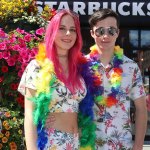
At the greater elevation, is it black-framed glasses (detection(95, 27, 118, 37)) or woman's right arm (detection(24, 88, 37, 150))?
black-framed glasses (detection(95, 27, 118, 37))

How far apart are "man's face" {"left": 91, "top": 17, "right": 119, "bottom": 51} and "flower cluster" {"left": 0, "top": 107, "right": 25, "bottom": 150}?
1067mm

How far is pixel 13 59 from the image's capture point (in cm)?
371

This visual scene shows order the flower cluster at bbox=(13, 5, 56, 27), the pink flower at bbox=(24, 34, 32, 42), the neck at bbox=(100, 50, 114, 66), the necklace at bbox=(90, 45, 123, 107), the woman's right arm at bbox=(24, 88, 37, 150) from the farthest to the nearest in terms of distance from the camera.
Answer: the flower cluster at bbox=(13, 5, 56, 27) < the pink flower at bbox=(24, 34, 32, 42) < the neck at bbox=(100, 50, 114, 66) < the necklace at bbox=(90, 45, 123, 107) < the woman's right arm at bbox=(24, 88, 37, 150)

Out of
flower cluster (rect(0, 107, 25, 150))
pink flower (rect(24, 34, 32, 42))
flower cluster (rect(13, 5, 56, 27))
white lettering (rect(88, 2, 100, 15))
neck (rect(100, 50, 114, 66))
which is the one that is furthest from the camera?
white lettering (rect(88, 2, 100, 15))

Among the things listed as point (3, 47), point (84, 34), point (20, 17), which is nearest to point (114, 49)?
point (3, 47)

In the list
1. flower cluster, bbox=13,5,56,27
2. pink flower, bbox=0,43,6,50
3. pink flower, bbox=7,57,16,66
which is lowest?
pink flower, bbox=7,57,16,66

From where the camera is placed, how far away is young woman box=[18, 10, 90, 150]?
2678 mm

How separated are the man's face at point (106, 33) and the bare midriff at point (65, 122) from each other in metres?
0.56

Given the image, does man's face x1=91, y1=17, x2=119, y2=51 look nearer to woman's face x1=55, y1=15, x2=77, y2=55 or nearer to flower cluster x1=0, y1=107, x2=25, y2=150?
woman's face x1=55, y1=15, x2=77, y2=55

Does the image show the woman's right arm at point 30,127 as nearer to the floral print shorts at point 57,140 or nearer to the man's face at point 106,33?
the floral print shorts at point 57,140

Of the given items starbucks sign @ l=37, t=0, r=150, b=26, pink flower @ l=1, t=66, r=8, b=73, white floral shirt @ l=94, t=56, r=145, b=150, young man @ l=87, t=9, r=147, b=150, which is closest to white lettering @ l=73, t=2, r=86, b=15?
starbucks sign @ l=37, t=0, r=150, b=26

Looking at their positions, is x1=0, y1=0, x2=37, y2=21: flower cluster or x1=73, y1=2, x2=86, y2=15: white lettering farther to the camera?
x1=73, y1=2, x2=86, y2=15: white lettering

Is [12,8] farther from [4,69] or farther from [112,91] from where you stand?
[112,91]

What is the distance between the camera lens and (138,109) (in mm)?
3037
